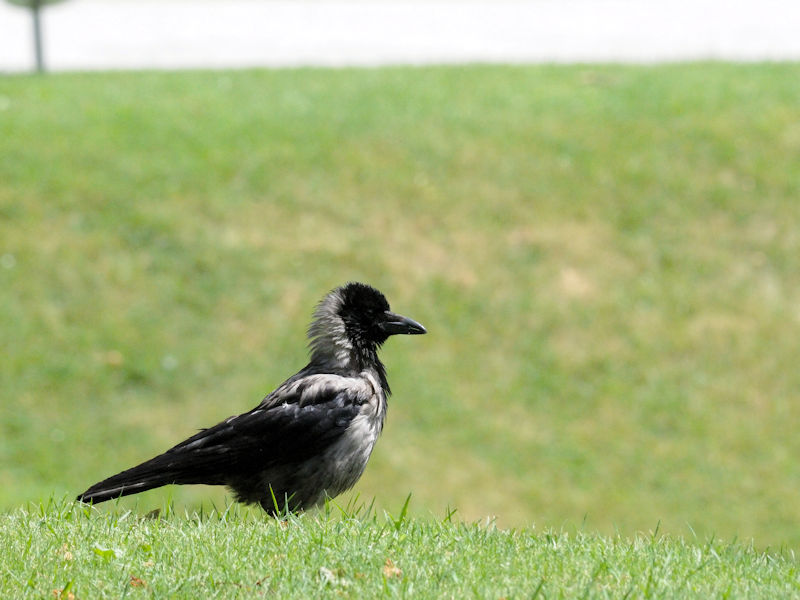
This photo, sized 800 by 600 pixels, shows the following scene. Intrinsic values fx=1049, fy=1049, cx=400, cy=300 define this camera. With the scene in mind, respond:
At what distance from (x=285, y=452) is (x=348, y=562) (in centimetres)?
169

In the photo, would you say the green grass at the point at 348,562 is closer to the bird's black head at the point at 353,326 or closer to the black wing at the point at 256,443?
the black wing at the point at 256,443

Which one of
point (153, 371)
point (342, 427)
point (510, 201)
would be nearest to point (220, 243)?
point (153, 371)

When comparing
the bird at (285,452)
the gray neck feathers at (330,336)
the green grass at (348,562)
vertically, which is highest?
the gray neck feathers at (330,336)

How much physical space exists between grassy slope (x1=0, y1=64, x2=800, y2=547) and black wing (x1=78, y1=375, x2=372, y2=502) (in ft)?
23.8

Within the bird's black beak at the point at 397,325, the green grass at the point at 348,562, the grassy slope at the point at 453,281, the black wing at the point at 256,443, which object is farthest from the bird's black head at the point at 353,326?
the grassy slope at the point at 453,281

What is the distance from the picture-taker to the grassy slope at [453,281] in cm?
1499

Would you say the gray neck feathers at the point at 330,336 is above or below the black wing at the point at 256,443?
above

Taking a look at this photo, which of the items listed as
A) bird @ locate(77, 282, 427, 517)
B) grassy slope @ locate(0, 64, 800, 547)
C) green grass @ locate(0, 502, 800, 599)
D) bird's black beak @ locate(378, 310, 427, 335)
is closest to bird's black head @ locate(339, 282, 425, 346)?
bird's black beak @ locate(378, 310, 427, 335)

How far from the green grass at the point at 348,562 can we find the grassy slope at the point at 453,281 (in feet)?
26.0

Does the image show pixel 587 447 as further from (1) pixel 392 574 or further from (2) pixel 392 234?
(1) pixel 392 574

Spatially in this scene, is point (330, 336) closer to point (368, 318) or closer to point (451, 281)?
point (368, 318)

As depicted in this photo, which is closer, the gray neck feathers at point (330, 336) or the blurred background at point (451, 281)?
the gray neck feathers at point (330, 336)

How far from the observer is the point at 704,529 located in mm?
14188

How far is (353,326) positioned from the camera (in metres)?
7.66
